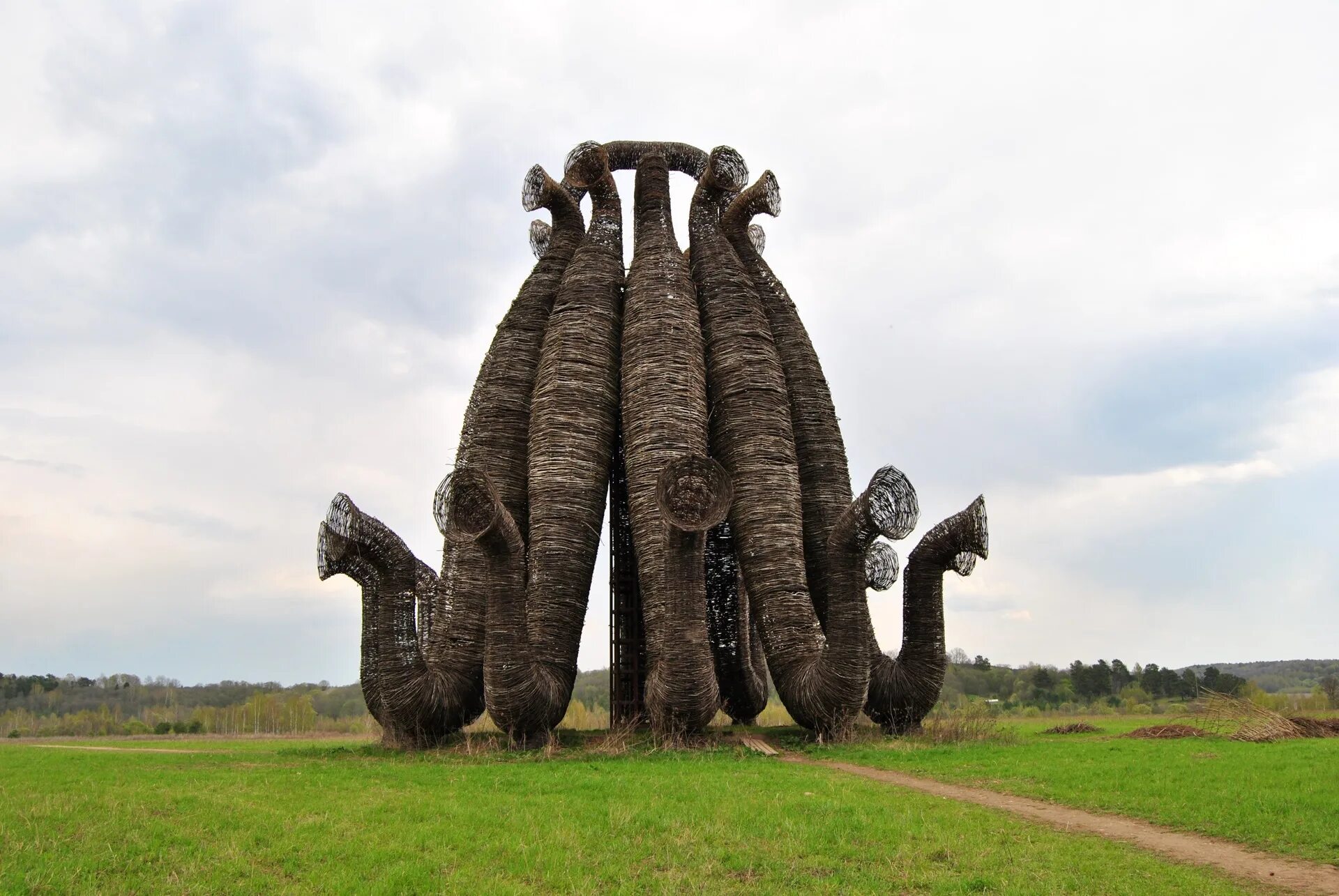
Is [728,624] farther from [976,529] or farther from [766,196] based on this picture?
[766,196]

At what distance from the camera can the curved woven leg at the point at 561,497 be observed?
12.9 metres

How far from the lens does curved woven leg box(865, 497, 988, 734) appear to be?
14977 millimetres

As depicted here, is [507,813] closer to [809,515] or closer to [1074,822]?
[1074,822]

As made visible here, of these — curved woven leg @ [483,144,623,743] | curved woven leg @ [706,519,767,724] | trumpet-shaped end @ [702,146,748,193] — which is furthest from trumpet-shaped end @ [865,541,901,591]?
trumpet-shaped end @ [702,146,748,193]

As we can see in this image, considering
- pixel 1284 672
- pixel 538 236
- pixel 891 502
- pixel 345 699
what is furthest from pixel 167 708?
pixel 1284 672

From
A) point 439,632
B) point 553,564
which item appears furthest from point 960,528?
point 439,632

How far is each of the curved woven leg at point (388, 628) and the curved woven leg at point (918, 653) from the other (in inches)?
270

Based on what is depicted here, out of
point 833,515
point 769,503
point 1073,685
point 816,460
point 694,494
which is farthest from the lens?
point 1073,685

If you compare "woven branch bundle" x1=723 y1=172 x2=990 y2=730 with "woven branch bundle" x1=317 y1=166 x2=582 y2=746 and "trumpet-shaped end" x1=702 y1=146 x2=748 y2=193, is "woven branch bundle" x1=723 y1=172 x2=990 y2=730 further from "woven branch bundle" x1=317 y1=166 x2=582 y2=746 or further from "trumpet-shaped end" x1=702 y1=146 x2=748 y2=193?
"woven branch bundle" x1=317 y1=166 x2=582 y2=746

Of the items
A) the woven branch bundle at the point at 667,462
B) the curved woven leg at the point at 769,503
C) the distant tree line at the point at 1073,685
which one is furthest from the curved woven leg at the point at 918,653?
the distant tree line at the point at 1073,685

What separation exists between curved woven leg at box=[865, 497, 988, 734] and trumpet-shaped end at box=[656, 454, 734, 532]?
14.9ft

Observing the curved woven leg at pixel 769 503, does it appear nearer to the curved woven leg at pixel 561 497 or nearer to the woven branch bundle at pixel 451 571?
the curved woven leg at pixel 561 497

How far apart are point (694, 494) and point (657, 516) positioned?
2344mm

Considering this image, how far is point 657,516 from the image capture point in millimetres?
14133
